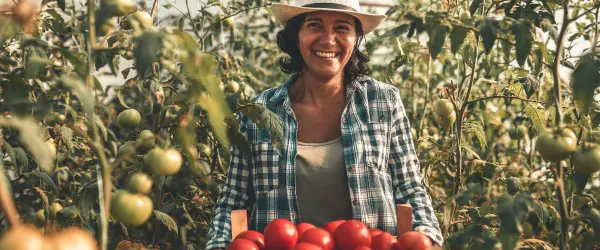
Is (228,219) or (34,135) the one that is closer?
(34,135)

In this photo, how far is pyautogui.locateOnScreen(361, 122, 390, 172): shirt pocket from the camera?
248cm

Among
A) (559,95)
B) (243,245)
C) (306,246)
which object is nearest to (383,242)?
(306,246)

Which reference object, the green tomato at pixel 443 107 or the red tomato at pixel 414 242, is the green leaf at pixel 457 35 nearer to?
the red tomato at pixel 414 242

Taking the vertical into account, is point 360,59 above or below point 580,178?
above

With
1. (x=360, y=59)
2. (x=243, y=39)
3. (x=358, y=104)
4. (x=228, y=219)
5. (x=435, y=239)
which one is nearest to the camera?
(x=435, y=239)

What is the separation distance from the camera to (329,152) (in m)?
2.52

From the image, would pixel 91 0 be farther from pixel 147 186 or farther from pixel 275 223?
pixel 275 223

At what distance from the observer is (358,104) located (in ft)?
8.52

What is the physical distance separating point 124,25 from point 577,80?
5.32 ft

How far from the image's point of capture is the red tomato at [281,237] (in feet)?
5.51

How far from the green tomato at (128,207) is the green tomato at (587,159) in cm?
93

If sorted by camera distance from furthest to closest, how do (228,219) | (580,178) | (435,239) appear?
(228,219) → (435,239) → (580,178)

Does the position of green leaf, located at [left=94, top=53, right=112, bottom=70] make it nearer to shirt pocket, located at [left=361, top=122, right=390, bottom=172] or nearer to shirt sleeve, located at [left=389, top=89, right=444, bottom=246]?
shirt pocket, located at [left=361, top=122, right=390, bottom=172]

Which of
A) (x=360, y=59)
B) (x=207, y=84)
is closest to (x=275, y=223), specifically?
(x=207, y=84)
